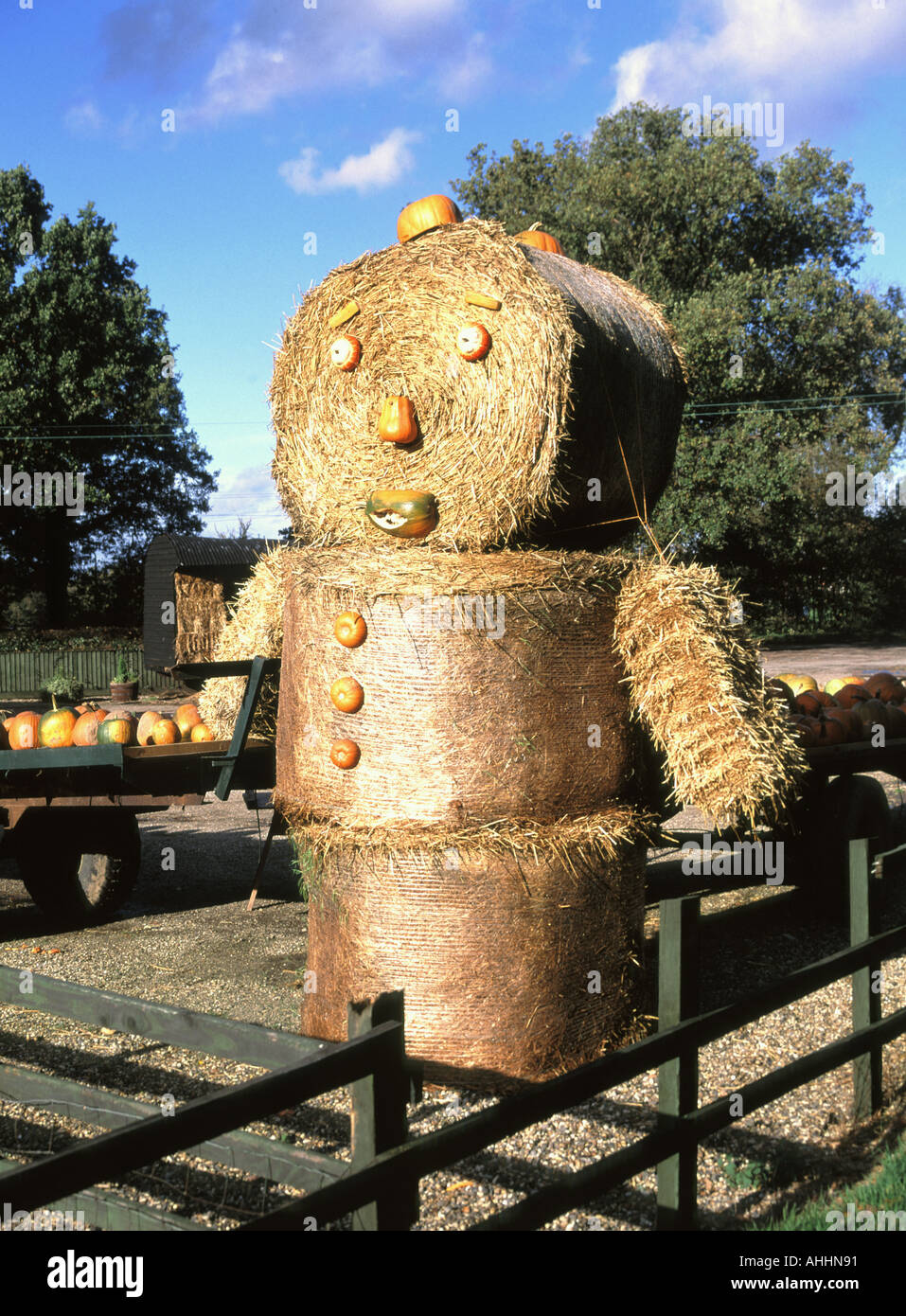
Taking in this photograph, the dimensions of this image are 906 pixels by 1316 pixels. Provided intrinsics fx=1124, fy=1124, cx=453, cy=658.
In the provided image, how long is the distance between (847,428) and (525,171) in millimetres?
12904

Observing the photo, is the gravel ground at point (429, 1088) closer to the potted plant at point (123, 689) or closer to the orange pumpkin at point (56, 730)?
the orange pumpkin at point (56, 730)

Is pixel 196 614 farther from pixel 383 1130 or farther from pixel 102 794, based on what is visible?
pixel 383 1130

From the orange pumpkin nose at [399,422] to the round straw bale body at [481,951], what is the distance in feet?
6.00

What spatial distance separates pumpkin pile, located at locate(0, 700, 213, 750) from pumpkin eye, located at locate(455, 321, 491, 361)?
303cm

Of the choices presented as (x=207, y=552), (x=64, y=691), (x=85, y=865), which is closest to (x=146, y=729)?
(x=85, y=865)

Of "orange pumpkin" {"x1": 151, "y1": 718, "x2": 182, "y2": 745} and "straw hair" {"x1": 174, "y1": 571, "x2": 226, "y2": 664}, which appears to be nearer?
"orange pumpkin" {"x1": 151, "y1": 718, "x2": 182, "y2": 745}

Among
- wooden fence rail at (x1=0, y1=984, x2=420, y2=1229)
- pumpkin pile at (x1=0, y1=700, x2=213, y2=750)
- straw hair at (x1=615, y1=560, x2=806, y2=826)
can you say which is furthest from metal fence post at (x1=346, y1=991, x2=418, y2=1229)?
pumpkin pile at (x1=0, y1=700, x2=213, y2=750)

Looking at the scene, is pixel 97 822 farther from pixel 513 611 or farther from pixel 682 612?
pixel 682 612

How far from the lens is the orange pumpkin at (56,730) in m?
7.30

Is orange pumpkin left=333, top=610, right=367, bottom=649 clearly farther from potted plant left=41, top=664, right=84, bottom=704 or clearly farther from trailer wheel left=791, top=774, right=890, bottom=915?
potted plant left=41, top=664, right=84, bottom=704

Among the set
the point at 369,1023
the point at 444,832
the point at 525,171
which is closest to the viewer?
the point at 369,1023

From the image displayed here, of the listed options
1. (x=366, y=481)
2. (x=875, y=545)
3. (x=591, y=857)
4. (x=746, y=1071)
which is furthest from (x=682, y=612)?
(x=875, y=545)

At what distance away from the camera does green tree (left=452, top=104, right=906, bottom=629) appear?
94.7 feet

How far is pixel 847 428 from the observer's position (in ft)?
105
